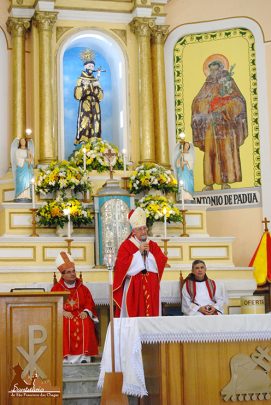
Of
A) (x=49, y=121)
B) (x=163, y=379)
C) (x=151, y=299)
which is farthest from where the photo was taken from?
(x=49, y=121)

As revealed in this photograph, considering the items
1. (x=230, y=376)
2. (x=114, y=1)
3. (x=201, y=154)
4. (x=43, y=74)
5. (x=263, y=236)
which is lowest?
(x=230, y=376)

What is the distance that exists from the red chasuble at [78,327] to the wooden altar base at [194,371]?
200 centimetres

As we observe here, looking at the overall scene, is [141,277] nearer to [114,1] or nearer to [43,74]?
[43,74]

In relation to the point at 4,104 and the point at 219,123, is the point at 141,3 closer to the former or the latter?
the point at 219,123

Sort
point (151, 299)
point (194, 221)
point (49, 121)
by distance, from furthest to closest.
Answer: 1. point (49, 121)
2. point (194, 221)
3. point (151, 299)

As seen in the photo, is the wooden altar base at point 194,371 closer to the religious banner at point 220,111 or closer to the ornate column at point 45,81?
the ornate column at point 45,81

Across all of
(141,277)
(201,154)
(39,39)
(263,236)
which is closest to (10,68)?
(39,39)

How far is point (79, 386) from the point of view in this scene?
886 cm

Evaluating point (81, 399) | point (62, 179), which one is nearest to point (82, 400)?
point (81, 399)

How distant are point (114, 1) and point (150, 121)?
82.3 inches

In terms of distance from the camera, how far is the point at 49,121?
1332cm

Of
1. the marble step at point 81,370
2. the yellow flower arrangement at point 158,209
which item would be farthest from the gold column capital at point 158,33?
the marble step at point 81,370

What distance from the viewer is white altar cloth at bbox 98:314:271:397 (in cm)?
763

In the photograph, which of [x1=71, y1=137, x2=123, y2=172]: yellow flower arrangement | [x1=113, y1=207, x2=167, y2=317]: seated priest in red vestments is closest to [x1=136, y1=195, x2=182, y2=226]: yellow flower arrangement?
[x1=71, y1=137, x2=123, y2=172]: yellow flower arrangement
